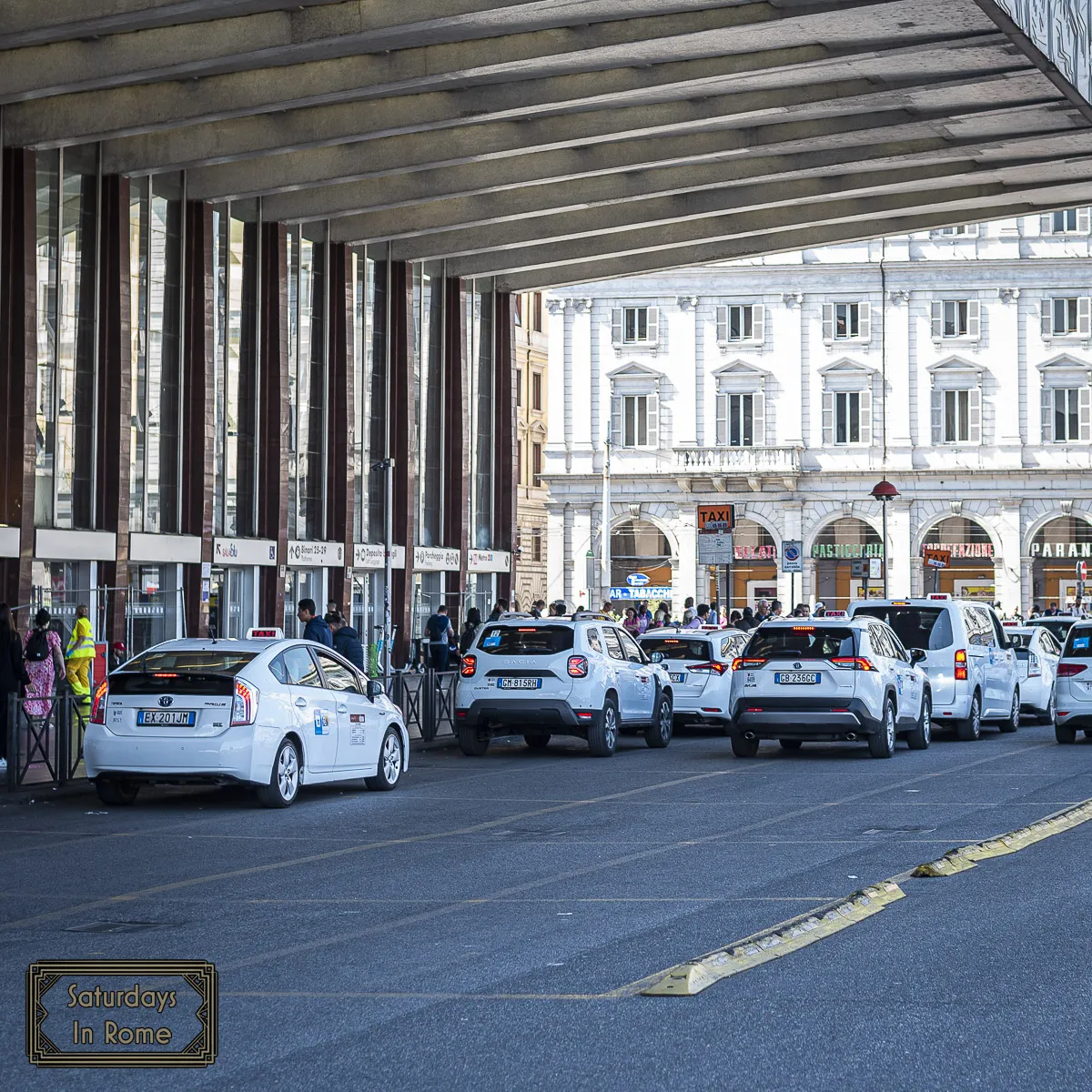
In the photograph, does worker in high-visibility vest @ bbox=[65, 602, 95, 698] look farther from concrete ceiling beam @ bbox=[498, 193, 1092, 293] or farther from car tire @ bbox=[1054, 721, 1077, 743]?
concrete ceiling beam @ bbox=[498, 193, 1092, 293]

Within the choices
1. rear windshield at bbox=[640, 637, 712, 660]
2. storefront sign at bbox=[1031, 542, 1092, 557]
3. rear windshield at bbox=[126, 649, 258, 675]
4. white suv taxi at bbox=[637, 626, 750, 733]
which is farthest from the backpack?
storefront sign at bbox=[1031, 542, 1092, 557]

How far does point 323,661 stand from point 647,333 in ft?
190

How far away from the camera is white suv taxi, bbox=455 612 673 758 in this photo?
22094 millimetres

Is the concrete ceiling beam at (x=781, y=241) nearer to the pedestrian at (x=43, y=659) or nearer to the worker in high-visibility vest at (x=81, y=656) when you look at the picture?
the worker in high-visibility vest at (x=81, y=656)

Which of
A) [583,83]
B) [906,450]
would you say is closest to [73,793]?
[583,83]

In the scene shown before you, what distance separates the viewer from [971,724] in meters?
25.9

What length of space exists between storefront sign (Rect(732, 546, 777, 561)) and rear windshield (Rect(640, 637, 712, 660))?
45.1 metres

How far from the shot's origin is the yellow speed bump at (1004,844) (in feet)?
38.3

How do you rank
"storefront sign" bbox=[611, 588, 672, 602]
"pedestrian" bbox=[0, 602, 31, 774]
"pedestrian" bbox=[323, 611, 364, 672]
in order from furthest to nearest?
"storefront sign" bbox=[611, 588, 672, 602] → "pedestrian" bbox=[323, 611, 364, 672] → "pedestrian" bbox=[0, 602, 31, 774]

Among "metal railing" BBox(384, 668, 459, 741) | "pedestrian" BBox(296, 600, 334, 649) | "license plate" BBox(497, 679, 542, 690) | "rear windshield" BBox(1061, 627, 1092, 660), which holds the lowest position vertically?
"metal railing" BBox(384, 668, 459, 741)

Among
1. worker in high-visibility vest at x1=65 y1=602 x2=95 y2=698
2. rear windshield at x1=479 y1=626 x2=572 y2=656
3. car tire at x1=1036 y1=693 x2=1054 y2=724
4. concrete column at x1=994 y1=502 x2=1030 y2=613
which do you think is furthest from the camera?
concrete column at x1=994 y1=502 x2=1030 y2=613

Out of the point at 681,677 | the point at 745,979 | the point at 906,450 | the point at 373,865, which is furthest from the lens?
the point at 906,450

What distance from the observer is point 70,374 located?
103 feet

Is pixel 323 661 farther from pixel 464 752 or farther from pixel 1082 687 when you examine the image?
pixel 1082 687
